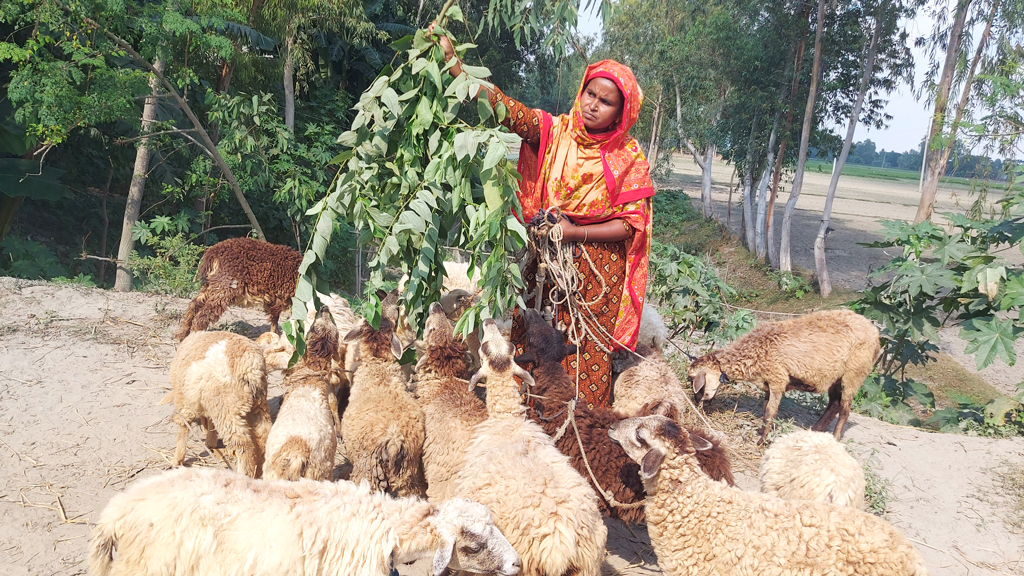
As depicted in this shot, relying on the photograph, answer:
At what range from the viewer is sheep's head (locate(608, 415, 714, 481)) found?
3.81 m

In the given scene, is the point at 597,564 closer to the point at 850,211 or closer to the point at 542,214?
the point at 542,214

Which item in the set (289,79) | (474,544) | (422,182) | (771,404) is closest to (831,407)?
(771,404)

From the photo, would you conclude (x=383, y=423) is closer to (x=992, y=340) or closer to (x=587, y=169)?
(x=587, y=169)

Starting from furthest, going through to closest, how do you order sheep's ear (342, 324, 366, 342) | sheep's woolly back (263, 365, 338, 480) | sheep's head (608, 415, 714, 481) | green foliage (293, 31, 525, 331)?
1. sheep's ear (342, 324, 366, 342)
2. sheep's woolly back (263, 365, 338, 480)
3. green foliage (293, 31, 525, 331)
4. sheep's head (608, 415, 714, 481)

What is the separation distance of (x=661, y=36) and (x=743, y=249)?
10.2 m

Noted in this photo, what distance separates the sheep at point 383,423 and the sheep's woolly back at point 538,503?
647 mm

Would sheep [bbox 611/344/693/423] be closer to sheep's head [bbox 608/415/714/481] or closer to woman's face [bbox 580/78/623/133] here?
sheep's head [bbox 608/415/714/481]

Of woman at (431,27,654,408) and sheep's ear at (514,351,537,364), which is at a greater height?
woman at (431,27,654,408)

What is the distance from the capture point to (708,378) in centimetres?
683

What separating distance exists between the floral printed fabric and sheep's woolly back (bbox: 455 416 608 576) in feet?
6.02

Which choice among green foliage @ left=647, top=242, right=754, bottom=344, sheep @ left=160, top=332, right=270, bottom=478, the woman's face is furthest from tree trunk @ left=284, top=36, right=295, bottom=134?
the woman's face

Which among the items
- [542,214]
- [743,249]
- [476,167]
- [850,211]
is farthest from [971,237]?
[850,211]

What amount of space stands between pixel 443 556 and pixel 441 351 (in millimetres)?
2078

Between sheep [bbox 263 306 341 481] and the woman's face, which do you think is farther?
the woman's face
